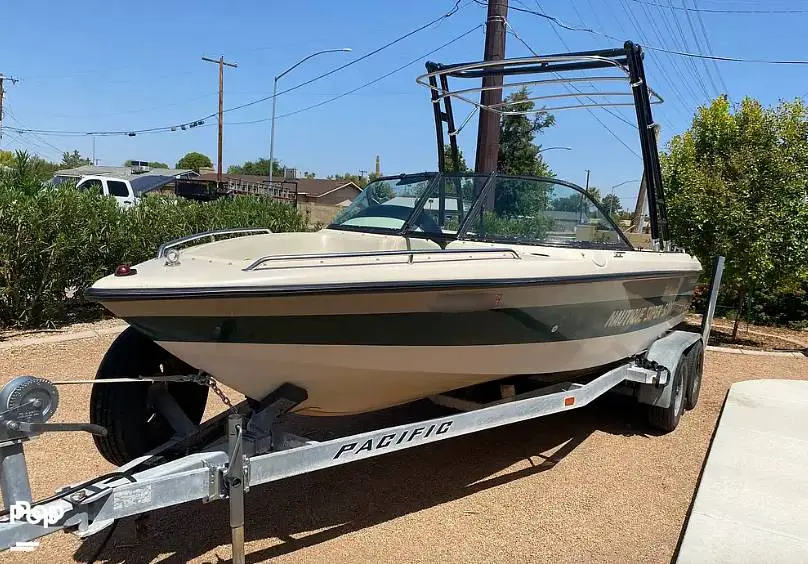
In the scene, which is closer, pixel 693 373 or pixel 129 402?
pixel 129 402

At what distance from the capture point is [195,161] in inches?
3378

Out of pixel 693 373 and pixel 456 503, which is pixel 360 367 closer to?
pixel 456 503

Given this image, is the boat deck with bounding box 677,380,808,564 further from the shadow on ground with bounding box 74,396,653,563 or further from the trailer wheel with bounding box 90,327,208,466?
the trailer wheel with bounding box 90,327,208,466

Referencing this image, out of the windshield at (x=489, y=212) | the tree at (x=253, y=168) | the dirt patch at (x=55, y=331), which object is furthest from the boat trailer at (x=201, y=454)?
Answer: the tree at (x=253, y=168)

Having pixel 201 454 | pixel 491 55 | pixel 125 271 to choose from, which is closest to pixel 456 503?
pixel 201 454

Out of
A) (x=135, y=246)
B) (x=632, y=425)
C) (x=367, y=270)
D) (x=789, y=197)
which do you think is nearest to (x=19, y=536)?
(x=367, y=270)

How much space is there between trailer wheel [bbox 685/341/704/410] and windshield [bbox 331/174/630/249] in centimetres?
139

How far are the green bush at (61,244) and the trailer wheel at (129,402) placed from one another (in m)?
4.49

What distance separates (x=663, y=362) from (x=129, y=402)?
12.3ft

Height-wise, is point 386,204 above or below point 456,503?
above

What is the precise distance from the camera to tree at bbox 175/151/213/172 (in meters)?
84.2

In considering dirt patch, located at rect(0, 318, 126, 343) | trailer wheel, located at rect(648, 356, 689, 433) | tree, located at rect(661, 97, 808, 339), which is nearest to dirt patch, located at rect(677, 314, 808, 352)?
tree, located at rect(661, 97, 808, 339)

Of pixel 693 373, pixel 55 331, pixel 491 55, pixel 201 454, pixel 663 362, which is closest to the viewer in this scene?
pixel 201 454

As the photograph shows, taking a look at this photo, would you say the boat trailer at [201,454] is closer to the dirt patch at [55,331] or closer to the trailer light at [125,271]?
the trailer light at [125,271]
